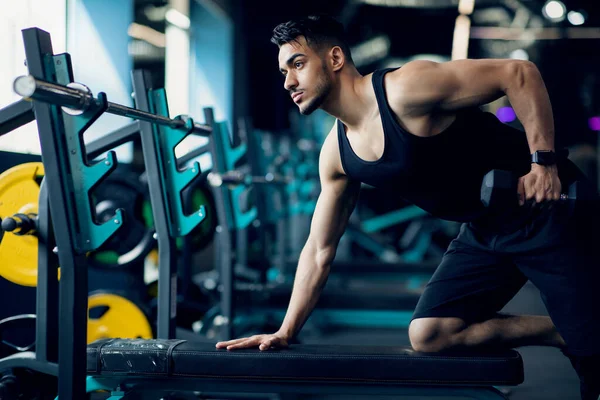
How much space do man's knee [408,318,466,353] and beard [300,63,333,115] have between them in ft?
2.58

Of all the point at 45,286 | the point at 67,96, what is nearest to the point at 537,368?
the point at 45,286

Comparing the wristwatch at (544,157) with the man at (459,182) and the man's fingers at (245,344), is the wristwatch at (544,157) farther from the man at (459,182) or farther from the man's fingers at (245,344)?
the man's fingers at (245,344)

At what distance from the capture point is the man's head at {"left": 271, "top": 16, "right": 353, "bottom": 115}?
200 centimetres

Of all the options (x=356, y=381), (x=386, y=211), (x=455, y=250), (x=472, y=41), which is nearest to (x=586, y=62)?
(x=472, y=41)

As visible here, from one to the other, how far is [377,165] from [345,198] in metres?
0.30

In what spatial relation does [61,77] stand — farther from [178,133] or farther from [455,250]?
[455,250]

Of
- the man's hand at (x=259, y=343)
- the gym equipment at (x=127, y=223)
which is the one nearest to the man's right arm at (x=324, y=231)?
the man's hand at (x=259, y=343)

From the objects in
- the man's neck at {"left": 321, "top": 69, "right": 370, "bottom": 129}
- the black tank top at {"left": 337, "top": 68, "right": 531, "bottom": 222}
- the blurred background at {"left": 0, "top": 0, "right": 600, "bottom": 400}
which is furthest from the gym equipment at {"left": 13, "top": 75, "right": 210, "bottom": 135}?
the blurred background at {"left": 0, "top": 0, "right": 600, "bottom": 400}

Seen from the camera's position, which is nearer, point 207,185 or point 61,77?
point 61,77

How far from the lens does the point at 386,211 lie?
9344mm

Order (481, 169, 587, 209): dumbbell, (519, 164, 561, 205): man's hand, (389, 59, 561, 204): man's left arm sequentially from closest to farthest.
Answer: (481, 169, 587, 209): dumbbell < (519, 164, 561, 205): man's hand < (389, 59, 561, 204): man's left arm

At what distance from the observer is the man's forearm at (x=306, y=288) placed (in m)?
2.18

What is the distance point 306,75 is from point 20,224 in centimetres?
99

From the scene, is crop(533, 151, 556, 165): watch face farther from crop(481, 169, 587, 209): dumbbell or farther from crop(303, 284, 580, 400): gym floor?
crop(303, 284, 580, 400): gym floor
